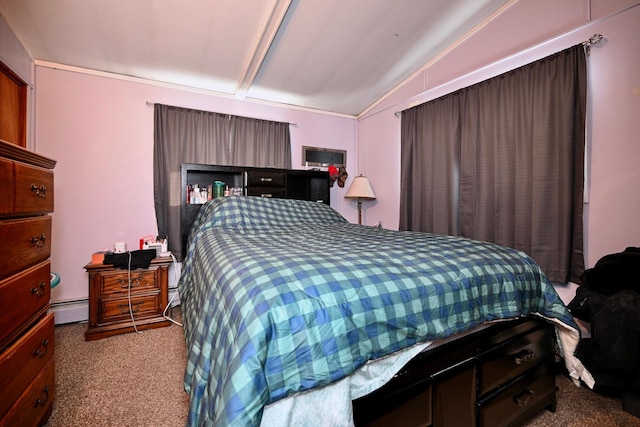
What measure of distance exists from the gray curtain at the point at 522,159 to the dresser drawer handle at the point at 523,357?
1.01 metres

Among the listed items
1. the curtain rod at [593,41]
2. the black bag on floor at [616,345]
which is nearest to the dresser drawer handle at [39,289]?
the black bag on floor at [616,345]

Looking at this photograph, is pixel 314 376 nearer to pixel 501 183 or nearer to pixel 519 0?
pixel 501 183

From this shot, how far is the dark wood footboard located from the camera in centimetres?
92

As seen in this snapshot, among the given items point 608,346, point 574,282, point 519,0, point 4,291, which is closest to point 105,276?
point 4,291

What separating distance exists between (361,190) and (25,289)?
9.96 ft

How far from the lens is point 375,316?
0.82m

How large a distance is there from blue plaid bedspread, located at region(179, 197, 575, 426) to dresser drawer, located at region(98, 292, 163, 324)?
5.23 ft

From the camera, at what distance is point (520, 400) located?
4.03 feet

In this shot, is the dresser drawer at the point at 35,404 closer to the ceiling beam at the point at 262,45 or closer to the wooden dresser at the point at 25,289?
the wooden dresser at the point at 25,289

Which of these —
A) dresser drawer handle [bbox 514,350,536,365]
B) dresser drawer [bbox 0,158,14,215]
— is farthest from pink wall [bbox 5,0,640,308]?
dresser drawer [bbox 0,158,14,215]

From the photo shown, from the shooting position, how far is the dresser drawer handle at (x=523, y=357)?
1.20 metres

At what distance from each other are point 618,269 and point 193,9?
3094mm

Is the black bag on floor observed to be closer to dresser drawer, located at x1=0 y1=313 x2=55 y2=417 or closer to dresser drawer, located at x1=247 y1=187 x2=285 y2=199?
dresser drawer, located at x1=0 y1=313 x2=55 y2=417

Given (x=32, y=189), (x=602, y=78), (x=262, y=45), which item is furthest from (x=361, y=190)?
(x=32, y=189)
